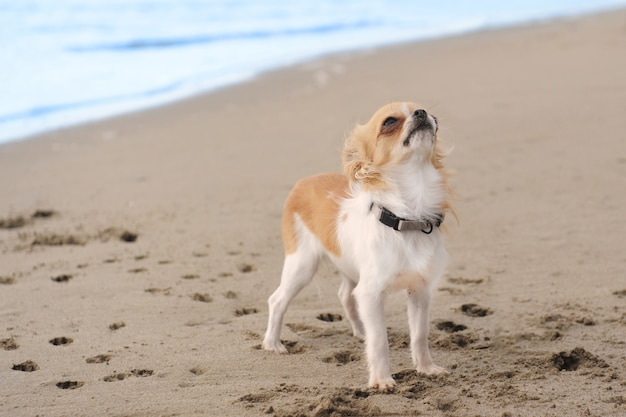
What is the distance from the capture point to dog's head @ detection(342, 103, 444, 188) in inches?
148

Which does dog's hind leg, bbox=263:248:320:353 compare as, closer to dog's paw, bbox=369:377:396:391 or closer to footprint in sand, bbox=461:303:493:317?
dog's paw, bbox=369:377:396:391

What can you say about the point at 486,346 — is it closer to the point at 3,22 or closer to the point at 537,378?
the point at 537,378

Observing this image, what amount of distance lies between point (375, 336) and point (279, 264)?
1799 millimetres

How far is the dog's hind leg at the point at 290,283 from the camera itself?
4.43 metres

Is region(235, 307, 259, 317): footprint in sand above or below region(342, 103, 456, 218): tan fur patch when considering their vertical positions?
below

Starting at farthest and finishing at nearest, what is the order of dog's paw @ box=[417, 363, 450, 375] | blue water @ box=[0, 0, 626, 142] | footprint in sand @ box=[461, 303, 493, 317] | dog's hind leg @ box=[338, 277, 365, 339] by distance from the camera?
blue water @ box=[0, 0, 626, 142]
footprint in sand @ box=[461, 303, 493, 317]
dog's hind leg @ box=[338, 277, 365, 339]
dog's paw @ box=[417, 363, 450, 375]

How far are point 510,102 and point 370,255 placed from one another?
5.82 m

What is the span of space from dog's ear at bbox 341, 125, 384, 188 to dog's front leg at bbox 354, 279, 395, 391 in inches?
18.3

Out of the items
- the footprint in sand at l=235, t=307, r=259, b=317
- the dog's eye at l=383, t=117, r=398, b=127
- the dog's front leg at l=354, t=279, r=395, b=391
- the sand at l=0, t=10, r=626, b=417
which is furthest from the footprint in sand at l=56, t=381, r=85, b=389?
the dog's eye at l=383, t=117, r=398, b=127

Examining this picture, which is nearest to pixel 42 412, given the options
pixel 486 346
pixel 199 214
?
pixel 486 346

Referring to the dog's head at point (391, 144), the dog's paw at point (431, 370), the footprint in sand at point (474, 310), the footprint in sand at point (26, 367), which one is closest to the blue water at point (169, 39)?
the footprint in sand at point (26, 367)

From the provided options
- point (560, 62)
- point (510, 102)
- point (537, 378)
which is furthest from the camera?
point (560, 62)

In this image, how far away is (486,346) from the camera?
4332 millimetres

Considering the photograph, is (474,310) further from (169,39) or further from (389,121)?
(169,39)
